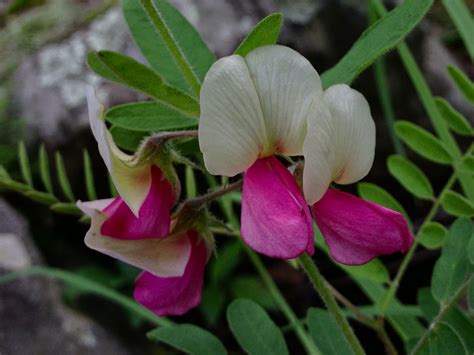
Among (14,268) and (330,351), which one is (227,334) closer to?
(14,268)

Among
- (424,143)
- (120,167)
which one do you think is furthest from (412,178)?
(120,167)

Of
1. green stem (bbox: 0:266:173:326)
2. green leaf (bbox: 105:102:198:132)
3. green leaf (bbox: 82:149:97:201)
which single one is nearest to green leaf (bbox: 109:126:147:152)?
green leaf (bbox: 105:102:198:132)

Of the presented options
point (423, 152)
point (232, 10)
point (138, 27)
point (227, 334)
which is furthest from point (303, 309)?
point (138, 27)

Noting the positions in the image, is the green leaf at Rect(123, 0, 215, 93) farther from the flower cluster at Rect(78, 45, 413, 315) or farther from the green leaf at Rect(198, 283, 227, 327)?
the green leaf at Rect(198, 283, 227, 327)

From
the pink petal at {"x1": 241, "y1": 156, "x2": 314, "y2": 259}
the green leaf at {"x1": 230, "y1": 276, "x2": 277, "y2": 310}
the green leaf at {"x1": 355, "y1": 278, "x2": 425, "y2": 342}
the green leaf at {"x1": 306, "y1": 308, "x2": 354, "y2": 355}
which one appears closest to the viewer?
the pink petal at {"x1": 241, "y1": 156, "x2": 314, "y2": 259}

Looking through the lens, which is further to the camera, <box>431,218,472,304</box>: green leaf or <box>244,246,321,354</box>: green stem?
<box>244,246,321,354</box>: green stem

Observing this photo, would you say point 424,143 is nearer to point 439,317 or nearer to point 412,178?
point 412,178

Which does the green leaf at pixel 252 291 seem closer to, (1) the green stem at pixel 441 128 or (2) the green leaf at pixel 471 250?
(1) the green stem at pixel 441 128
